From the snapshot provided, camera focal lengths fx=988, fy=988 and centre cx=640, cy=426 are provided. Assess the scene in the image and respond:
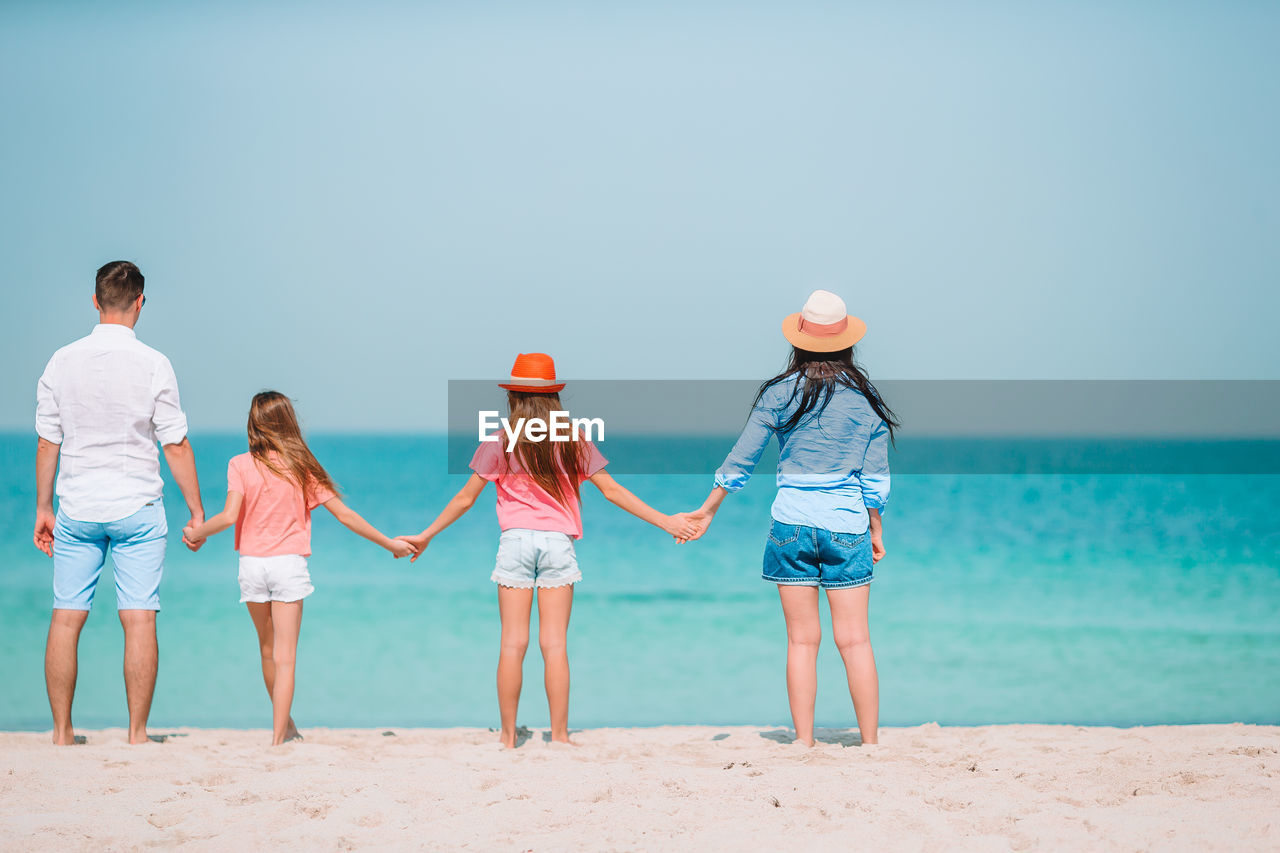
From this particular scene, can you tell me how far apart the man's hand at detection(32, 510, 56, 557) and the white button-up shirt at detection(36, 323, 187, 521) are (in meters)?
0.19

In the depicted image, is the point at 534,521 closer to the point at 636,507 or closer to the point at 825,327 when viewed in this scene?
the point at 636,507

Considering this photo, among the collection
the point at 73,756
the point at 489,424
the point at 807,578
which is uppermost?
the point at 489,424

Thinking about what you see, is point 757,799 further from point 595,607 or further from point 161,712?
point 595,607

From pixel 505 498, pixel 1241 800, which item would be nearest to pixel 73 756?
pixel 505 498

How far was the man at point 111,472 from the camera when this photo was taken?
436cm

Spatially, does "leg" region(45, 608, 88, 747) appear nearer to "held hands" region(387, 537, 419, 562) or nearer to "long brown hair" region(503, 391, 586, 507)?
"held hands" region(387, 537, 419, 562)

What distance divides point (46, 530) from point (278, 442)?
1.15 meters

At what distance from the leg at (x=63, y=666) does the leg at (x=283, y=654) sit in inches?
32.2

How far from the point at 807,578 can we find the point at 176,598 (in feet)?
30.8

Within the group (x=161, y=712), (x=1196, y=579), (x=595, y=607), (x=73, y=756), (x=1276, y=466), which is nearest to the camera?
(x=73, y=756)

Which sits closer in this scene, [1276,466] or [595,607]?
[595,607]

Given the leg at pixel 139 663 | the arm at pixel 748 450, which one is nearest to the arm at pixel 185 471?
the leg at pixel 139 663

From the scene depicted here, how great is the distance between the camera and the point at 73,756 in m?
4.08

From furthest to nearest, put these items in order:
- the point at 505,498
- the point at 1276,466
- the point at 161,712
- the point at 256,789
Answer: the point at 1276,466 → the point at 161,712 → the point at 505,498 → the point at 256,789
